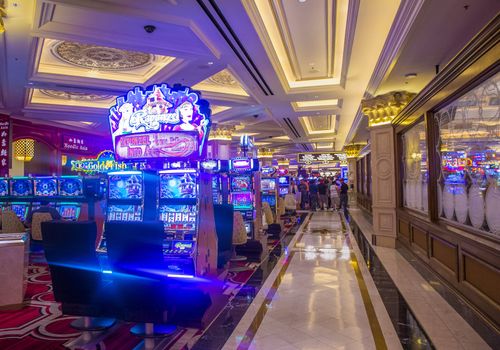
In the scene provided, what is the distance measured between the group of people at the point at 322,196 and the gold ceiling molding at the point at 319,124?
6.98 feet

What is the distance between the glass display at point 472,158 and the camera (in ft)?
9.87

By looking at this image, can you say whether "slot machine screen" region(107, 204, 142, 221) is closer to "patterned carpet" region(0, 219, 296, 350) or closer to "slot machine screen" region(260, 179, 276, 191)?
"patterned carpet" region(0, 219, 296, 350)

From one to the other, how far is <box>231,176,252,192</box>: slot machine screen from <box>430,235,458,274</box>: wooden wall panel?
319cm

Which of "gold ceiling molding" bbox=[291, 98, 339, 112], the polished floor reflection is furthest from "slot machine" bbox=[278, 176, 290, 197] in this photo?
the polished floor reflection

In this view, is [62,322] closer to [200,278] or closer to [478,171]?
[200,278]

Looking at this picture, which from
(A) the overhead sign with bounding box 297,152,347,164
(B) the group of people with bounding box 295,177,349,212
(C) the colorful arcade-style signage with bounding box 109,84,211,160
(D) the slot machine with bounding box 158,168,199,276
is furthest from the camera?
(A) the overhead sign with bounding box 297,152,347,164

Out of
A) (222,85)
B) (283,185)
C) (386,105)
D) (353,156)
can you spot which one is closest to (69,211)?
(222,85)

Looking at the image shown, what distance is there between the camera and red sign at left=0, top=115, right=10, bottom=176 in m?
8.51

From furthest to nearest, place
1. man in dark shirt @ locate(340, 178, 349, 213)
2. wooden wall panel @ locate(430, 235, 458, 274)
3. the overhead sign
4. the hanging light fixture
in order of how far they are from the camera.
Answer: the overhead sign, man in dark shirt @ locate(340, 178, 349, 213), the hanging light fixture, wooden wall panel @ locate(430, 235, 458, 274)

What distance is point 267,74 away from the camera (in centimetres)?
679

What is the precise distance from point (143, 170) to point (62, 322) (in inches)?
60.7

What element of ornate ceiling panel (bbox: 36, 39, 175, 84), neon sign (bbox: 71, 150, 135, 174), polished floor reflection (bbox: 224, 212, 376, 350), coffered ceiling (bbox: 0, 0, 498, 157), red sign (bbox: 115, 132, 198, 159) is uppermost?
ornate ceiling panel (bbox: 36, 39, 175, 84)

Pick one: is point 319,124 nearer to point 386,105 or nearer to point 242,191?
point 386,105

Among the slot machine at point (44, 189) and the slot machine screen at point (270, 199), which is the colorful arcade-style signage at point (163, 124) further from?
the slot machine screen at point (270, 199)
